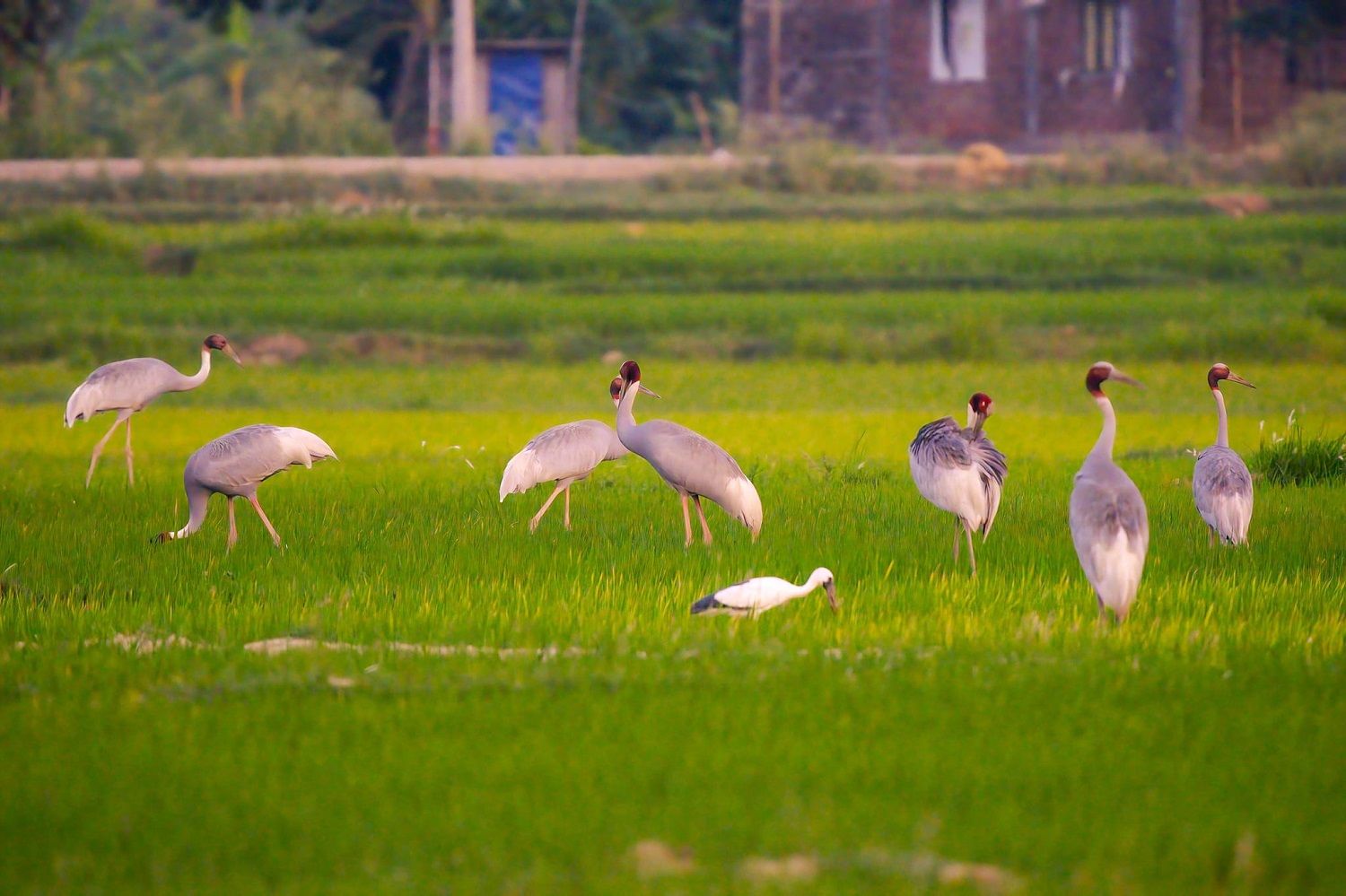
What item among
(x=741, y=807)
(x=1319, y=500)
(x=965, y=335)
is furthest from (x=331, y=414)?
(x=741, y=807)

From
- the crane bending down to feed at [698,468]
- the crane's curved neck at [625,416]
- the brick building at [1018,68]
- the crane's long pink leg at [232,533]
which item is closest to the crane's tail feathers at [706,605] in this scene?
the crane bending down to feed at [698,468]

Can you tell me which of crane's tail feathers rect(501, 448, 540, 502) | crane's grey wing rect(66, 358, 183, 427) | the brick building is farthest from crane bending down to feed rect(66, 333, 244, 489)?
the brick building

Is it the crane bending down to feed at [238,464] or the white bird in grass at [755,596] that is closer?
the white bird in grass at [755,596]

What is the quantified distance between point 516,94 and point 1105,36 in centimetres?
1145

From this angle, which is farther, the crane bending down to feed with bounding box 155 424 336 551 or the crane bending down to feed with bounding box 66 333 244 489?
the crane bending down to feed with bounding box 66 333 244 489

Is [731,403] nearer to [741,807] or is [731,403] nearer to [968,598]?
[968,598]

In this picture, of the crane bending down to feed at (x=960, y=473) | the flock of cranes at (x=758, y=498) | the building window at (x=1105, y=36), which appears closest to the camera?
the flock of cranes at (x=758, y=498)

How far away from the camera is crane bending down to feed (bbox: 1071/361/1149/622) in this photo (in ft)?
21.0

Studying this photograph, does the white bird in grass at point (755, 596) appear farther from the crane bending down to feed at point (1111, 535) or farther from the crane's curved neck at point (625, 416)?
the crane's curved neck at point (625, 416)

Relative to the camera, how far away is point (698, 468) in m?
8.65

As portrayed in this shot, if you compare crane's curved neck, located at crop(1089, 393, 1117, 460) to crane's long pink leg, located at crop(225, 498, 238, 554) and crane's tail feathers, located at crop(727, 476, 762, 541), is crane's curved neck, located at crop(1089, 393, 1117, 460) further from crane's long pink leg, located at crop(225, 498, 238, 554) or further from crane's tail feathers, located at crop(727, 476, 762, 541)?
crane's long pink leg, located at crop(225, 498, 238, 554)

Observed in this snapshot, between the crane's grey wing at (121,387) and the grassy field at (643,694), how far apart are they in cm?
60

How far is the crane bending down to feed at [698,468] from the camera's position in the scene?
28.3 feet

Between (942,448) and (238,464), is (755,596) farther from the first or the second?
(238,464)
